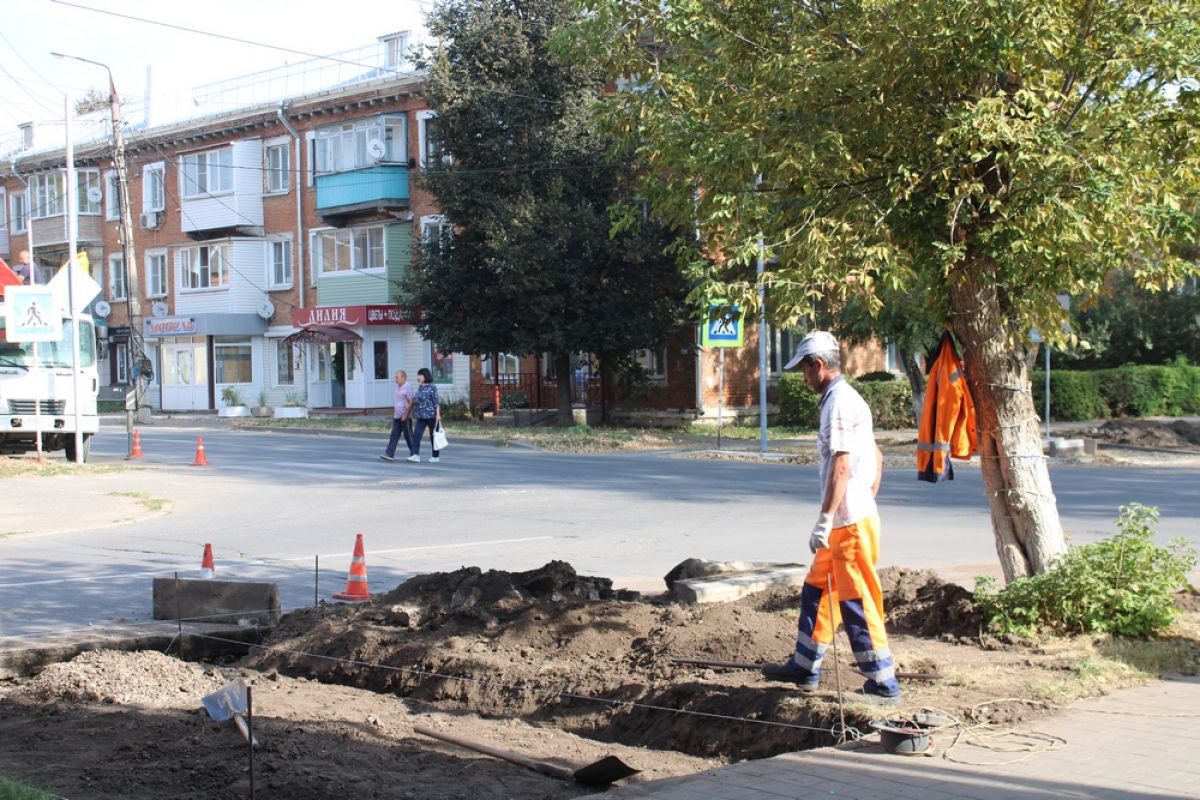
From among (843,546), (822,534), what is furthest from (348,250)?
(822,534)

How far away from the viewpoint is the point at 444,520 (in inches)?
594

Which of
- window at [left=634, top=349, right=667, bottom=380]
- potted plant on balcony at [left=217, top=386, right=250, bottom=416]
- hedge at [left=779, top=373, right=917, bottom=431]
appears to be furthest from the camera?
potted plant on balcony at [left=217, top=386, right=250, bottom=416]

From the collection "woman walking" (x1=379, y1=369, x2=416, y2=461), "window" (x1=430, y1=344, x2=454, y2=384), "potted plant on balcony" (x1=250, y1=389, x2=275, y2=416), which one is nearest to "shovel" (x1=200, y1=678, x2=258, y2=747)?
"woman walking" (x1=379, y1=369, x2=416, y2=461)

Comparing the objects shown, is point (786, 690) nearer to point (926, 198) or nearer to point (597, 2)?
point (926, 198)

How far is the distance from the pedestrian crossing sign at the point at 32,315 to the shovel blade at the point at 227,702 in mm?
17844

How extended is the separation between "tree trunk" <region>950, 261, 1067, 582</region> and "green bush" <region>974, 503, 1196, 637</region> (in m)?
0.30

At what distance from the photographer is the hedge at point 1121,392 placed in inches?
1348

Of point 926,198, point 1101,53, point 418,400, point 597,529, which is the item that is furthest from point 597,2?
point 418,400

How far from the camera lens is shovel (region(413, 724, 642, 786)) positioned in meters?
5.27

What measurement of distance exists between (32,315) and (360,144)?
22863mm

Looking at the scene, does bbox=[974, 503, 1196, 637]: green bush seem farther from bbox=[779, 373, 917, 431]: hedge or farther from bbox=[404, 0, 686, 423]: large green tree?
bbox=[779, 373, 917, 431]: hedge

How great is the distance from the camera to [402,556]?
12367 mm

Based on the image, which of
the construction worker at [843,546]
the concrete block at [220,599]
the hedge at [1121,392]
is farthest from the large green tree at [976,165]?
the hedge at [1121,392]

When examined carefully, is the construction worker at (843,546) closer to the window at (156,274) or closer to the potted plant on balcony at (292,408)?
the potted plant on balcony at (292,408)
